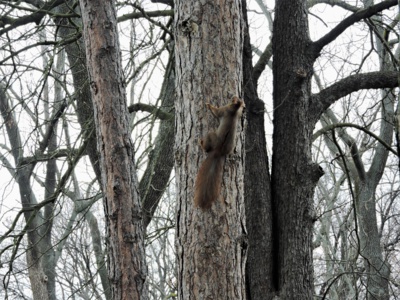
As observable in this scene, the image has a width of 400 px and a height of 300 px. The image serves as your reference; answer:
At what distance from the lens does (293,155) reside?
4625 mm

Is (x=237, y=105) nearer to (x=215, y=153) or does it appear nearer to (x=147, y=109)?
(x=215, y=153)

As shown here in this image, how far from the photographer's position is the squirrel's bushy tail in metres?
2.37

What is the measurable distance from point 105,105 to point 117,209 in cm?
69

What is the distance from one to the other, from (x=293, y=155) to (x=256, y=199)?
0.50 meters

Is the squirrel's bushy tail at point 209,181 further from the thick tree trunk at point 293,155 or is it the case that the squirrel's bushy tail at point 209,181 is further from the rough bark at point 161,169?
the rough bark at point 161,169

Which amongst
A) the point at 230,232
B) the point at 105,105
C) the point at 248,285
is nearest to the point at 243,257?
the point at 230,232

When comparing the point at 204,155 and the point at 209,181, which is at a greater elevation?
the point at 204,155

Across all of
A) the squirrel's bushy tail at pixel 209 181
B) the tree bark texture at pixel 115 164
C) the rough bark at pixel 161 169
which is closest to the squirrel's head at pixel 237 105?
the squirrel's bushy tail at pixel 209 181

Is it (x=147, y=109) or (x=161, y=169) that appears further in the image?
(x=161, y=169)

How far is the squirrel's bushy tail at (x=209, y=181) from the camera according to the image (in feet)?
7.79

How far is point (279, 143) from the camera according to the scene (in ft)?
15.5

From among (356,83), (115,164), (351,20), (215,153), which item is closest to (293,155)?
(356,83)

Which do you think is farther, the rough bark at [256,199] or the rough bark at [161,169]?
the rough bark at [161,169]

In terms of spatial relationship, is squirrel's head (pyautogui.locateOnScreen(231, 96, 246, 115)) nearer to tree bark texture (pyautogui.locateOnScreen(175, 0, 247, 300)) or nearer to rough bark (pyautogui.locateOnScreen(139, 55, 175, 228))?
tree bark texture (pyautogui.locateOnScreen(175, 0, 247, 300))
